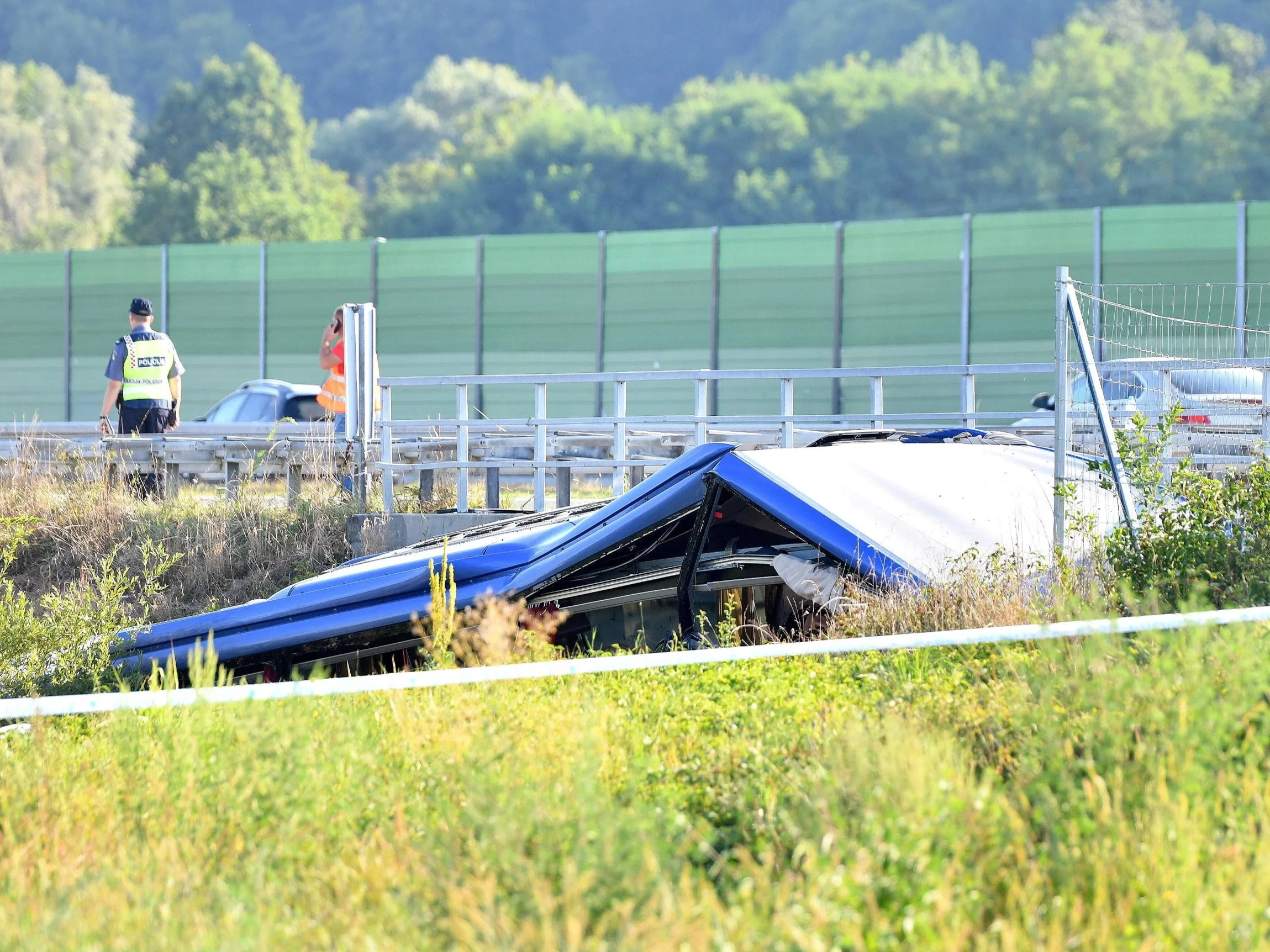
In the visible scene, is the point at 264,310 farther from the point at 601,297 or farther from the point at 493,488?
the point at 493,488

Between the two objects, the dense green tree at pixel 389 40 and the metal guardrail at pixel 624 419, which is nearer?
the metal guardrail at pixel 624 419

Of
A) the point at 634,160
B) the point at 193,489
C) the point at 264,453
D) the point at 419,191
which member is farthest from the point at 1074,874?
the point at 419,191

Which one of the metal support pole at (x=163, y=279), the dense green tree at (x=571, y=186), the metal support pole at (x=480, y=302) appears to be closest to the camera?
the metal support pole at (x=480, y=302)

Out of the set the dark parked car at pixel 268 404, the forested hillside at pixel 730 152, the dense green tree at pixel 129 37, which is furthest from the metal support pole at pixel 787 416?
the dense green tree at pixel 129 37

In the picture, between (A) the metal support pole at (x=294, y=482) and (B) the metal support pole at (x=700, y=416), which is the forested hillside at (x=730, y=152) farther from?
(A) the metal support pole at (x=294, y=482)

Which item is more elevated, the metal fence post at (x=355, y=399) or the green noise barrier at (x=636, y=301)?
the green noise barrier at (x=636, y=301)

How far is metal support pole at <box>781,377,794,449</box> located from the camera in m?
10.6

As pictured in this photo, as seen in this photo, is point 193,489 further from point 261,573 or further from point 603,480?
point 603,480

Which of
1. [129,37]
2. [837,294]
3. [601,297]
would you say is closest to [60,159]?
[129,37]

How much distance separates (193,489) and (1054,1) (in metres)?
78.1

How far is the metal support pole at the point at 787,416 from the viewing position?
34.9 ft

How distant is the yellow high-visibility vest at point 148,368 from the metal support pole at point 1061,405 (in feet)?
28.4

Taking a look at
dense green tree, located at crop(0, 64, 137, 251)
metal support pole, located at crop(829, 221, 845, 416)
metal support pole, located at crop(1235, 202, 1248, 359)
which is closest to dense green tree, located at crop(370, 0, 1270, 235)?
dense green tree, located at crop(0, 64, 137, 251)

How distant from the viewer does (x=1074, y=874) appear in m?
3.11
